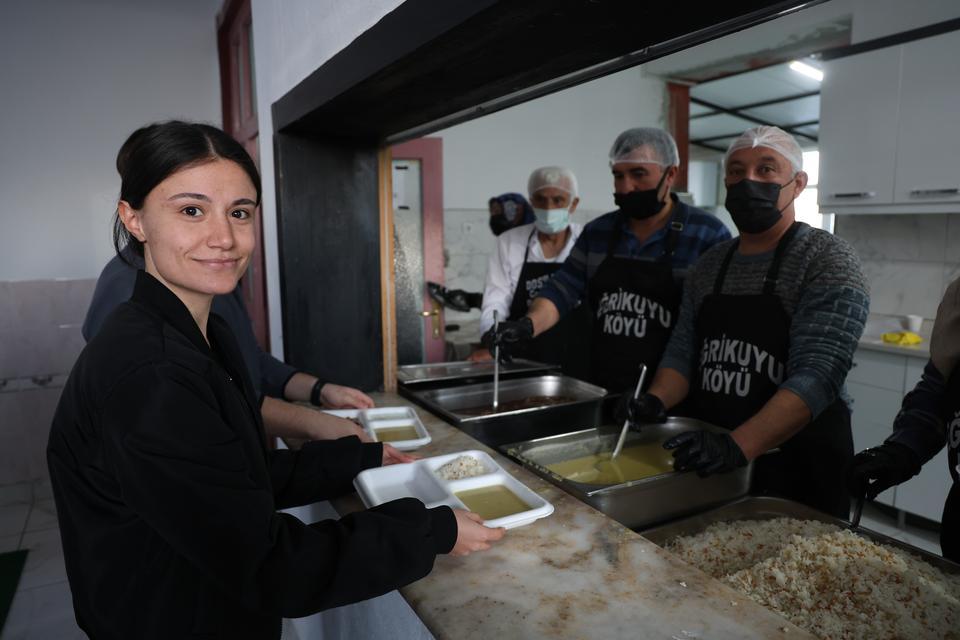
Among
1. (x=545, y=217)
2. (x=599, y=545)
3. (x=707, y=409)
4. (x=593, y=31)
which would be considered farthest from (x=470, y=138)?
(x=599, y=545)

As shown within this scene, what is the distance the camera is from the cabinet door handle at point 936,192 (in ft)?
10.5

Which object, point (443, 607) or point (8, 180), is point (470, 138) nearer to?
point (8, 180)

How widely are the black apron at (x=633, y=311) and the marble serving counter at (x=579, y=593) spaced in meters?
1.24

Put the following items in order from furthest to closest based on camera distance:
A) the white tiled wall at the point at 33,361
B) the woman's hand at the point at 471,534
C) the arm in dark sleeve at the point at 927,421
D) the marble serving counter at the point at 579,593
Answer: the white tiled wall at the point at 33,361 < the arm in dark sleeve at the point at 927,421 < the woman's hand at the point at 471,534 < the marble serving counter at the point at 579,593

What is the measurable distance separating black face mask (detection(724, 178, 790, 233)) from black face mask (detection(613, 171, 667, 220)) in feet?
1.91

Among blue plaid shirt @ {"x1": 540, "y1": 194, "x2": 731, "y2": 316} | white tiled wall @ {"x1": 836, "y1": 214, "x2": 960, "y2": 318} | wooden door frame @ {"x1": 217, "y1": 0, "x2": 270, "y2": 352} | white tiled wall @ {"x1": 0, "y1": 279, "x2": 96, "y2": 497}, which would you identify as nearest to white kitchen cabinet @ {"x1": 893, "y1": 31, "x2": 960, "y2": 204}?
white tiled wall @ {"x1": 836, "y1": 214, "x2": 960, "y2": 318}

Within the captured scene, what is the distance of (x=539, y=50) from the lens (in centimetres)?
130

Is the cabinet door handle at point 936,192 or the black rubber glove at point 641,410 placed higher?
the cabinet door handle at point 936,192

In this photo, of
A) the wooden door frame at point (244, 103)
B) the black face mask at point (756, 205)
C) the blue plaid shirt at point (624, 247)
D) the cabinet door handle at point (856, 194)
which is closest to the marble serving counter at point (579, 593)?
the black face mask at point (756, 205)

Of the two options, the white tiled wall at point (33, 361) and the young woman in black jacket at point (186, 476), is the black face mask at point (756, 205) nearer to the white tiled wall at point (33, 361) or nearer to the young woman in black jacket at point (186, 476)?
the young woman in black jacket at point (186, 476)

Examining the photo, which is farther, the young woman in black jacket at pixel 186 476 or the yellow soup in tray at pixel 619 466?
the yellow soup in tray at pixel 619 466

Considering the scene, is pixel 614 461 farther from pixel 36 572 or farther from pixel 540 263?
pixel 36 572

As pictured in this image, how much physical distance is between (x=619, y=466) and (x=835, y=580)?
2.15ft

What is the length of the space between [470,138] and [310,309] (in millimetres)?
3284
